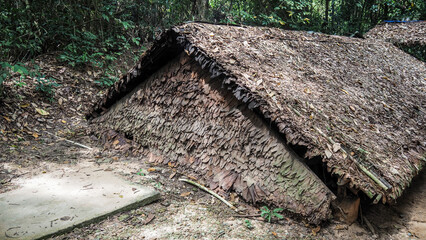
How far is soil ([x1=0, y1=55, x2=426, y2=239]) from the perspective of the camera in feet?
6.91

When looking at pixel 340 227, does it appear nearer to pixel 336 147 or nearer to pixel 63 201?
pixel 336 147

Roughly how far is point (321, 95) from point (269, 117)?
3.08 feet

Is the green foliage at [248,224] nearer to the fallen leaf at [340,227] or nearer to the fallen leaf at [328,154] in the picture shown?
the fallen leaf at [340,227]

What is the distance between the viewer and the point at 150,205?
2400 millimetres

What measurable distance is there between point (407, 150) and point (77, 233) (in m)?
2.95

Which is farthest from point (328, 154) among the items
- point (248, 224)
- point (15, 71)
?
point (15, 71)

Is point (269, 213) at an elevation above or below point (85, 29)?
below

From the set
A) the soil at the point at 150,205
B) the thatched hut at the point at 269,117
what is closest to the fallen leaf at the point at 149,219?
the soil at the point at 150,205

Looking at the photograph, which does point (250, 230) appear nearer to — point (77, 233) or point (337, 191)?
point (337, 191)

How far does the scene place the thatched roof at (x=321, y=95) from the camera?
7.28ft

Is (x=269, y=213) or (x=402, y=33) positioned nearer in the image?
(x=269, y=213)

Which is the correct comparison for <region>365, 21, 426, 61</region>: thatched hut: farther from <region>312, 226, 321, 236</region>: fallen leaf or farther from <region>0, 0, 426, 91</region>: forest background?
<region>312, 226, 321, 236</region>: fallen leaf

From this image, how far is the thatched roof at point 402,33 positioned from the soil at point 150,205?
5.72m

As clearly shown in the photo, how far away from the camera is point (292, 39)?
4242 millimetres
